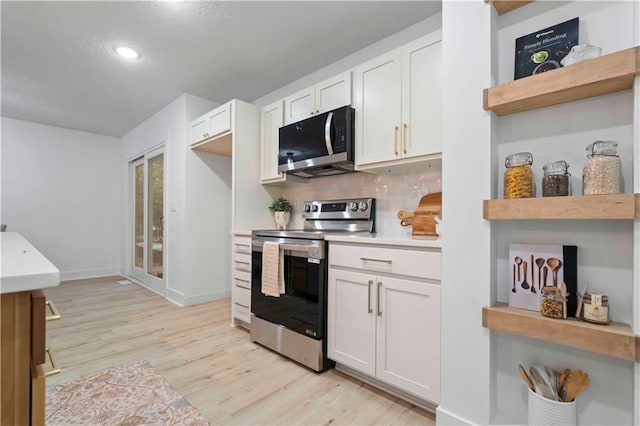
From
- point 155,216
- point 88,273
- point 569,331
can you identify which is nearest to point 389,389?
point 569,331

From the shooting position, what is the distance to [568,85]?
1196 mm

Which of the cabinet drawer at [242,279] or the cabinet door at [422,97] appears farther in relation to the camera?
the cabinet drawer at [242,279]

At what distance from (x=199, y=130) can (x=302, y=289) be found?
7.56 ft

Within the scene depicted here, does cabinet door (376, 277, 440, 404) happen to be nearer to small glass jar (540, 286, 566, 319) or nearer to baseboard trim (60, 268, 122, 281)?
small glass jar (540, 286, 566, 319)

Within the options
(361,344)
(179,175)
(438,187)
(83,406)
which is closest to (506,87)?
(438,187)

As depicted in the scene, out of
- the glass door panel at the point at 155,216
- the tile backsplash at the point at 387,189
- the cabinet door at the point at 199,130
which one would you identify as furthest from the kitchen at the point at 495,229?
the glass door panel at the point at 155,216

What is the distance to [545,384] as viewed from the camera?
1.27m

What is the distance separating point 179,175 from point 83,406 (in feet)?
8.49

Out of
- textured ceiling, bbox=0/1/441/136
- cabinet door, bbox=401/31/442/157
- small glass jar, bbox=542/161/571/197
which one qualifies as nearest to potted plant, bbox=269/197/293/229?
textured ceiling, bbox=0/1/441/136

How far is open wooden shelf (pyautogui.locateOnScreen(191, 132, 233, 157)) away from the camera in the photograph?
318 cm

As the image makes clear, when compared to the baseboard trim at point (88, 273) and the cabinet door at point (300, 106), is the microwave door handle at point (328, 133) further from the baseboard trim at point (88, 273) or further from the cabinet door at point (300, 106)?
the baseboard trim at point (88, 273)

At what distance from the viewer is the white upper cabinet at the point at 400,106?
190cm

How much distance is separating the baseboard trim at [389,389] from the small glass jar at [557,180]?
1233 mm

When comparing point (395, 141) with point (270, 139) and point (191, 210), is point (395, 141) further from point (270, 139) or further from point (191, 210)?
point (191, 210)
